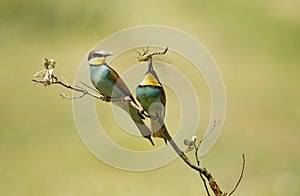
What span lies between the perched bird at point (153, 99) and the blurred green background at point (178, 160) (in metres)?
0.74

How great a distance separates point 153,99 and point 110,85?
1.0 inches

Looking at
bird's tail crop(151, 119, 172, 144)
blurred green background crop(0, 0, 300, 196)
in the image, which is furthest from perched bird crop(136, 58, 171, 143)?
blurred green background crop(0, 0, 300, 196)

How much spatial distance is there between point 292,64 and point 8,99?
0.71m

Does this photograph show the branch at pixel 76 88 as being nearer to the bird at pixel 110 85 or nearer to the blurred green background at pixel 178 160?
the bird at pixel 110 85

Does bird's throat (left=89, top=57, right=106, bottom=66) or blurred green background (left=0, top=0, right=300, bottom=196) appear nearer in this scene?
bird's throat (left=89, top=57, right=106, bottom=66)

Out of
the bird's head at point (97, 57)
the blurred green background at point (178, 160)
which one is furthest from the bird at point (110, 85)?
the blurred green background at point (178, 160)

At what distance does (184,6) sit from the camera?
1.70 meters

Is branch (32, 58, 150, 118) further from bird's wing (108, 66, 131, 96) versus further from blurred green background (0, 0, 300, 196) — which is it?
blurred green background (0, 0, 300, 196)

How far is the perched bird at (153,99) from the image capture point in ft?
1.10

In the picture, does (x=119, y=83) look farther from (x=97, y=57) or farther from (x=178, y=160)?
(x=178, y=160)

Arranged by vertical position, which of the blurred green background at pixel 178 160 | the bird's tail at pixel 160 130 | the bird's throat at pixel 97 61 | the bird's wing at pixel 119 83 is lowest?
the bird's tail at pixel 160 130

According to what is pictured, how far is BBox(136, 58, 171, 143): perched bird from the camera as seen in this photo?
0.33m

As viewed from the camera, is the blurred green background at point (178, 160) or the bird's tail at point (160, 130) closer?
the bird's tail at point (160, 130)

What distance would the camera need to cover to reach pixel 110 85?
344mm
